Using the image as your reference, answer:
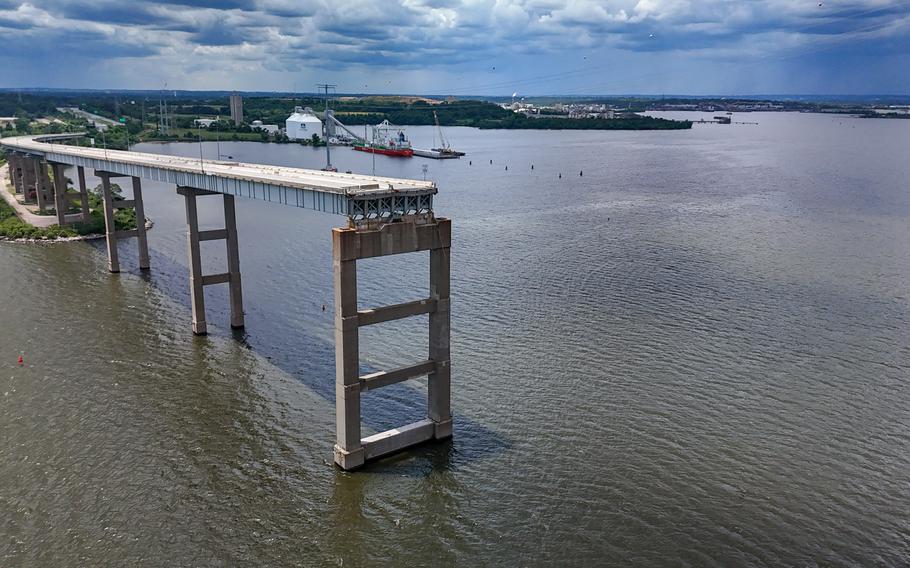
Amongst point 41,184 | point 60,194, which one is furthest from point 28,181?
point 60,194

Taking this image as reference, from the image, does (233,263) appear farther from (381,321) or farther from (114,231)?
(114,231)

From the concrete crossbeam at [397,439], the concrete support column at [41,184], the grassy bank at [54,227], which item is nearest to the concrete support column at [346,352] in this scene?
the concrete crossbeam at [397,439]

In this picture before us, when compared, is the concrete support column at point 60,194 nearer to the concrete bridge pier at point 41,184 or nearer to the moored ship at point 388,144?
the concrete bridge pier at point 41,184

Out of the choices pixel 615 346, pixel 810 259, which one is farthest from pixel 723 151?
pixel 615 346

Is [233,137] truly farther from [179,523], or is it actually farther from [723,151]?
[179,523]

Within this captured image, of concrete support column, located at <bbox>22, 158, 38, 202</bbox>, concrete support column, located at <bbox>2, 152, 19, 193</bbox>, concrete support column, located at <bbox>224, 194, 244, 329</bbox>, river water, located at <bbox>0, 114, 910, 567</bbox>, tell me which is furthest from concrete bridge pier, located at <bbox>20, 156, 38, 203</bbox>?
concrete support column, located at <bbox>224, 194, 244, 329</bbox>

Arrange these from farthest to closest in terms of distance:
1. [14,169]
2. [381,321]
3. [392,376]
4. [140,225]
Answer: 1. [14,169]
2. [140,225]
3. [392,376]
4. [381,321]
